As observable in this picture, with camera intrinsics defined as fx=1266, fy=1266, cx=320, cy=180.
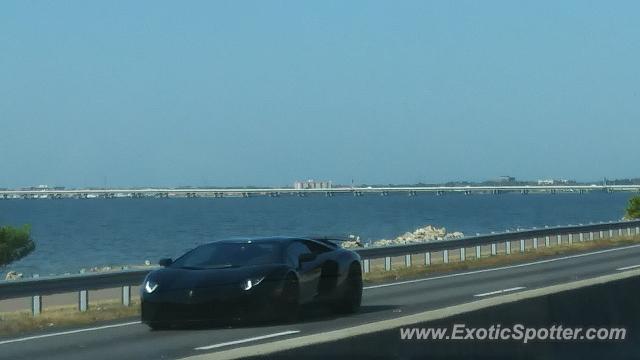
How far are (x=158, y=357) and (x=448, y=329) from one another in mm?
5297

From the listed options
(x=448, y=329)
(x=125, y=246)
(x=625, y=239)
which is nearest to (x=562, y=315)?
(x=448, y=329)

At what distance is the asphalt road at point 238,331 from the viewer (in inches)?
566

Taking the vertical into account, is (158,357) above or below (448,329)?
below

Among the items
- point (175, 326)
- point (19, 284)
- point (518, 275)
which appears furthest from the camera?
point (518, 275)

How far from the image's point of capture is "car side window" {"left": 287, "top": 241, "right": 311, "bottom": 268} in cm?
1677

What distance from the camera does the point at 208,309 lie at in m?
15.7

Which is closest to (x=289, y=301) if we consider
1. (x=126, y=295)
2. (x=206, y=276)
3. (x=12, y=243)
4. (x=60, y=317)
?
(x=206, y=276)

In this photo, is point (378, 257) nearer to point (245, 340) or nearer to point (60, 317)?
point (60, 317)

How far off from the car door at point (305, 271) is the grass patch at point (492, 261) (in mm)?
8751

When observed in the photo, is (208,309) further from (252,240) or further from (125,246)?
(125,246)

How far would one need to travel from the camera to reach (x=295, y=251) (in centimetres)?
1709

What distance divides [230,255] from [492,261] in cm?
1742

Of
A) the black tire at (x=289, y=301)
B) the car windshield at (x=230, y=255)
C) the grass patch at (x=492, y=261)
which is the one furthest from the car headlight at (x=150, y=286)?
the grass patch at (x=492, y=261)

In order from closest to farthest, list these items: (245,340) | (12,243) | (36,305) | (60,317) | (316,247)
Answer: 1. (245,340)
2. (316,247)
3. (60,317)
4. (36,305)
5. (12,243)
